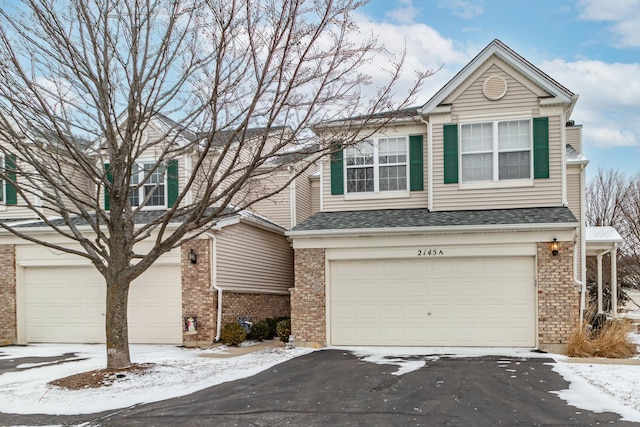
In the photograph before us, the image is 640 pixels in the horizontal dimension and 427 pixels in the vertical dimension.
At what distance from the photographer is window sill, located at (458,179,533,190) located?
14.6 meters

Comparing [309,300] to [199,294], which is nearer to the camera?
[309,300]

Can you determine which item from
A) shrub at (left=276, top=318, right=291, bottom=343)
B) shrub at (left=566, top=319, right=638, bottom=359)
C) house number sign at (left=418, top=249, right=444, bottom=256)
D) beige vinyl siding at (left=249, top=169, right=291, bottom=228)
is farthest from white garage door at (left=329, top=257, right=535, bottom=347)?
beige vinyl siding at (left=249, top=169, right=291, bottom=228)

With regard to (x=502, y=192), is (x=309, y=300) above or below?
below

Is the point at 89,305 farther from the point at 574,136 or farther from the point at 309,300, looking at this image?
the point at 574,136

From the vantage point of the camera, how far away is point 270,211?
20438 millimetres

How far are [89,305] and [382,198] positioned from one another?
8.84 metres

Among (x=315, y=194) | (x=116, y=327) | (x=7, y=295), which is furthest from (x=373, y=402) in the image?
(x=315, y=194)

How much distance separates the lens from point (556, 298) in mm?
13164

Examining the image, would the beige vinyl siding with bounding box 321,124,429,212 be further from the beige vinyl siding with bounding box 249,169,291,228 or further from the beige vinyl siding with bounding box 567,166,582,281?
the beige vinyl siding with bounding box 567,166,582,281

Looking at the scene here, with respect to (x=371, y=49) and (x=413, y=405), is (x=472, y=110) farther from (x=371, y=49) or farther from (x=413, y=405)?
(x=413, y=405)

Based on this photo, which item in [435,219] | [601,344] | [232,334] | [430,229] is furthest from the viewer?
[232,334]

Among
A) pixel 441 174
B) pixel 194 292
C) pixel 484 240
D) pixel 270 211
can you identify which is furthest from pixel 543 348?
pixel 270 211

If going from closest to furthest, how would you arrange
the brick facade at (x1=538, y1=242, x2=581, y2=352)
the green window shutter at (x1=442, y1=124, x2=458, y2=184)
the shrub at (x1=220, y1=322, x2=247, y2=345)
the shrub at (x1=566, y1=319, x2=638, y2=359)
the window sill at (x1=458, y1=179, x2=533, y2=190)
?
the shrub at (x1=566, y1=319, x2=638, y2=359), the brick facade at (x1=538, y1=242, x2=581, y2=352), the window sill at (x1=458, y1=179, x2=533, y2=190), the green window shutter at (x1=442, y1=124, x2=458, y2=184), the shrub at (x1=220, y1=322, x2=247, y2=345)

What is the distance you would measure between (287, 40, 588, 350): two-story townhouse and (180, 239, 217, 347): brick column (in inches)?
95.3
